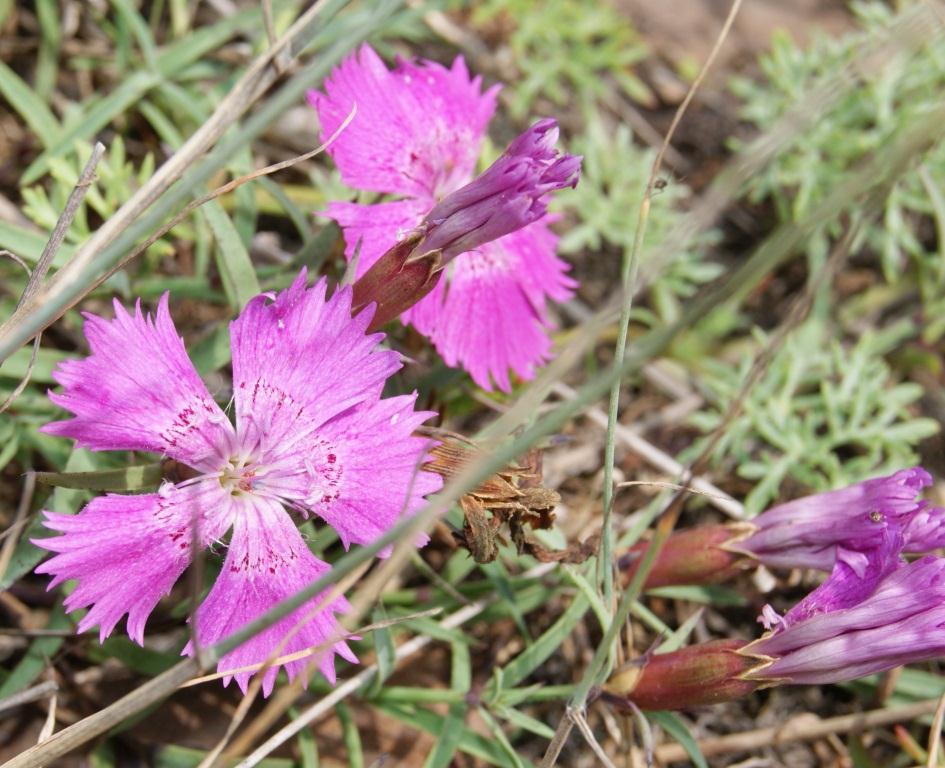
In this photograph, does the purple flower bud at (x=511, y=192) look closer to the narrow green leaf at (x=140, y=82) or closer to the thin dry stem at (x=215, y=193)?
the thin dry stem at (x=215, y=193)

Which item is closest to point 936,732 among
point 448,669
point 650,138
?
point 448,669

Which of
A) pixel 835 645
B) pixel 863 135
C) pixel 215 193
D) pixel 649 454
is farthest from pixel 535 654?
pixel 863 135

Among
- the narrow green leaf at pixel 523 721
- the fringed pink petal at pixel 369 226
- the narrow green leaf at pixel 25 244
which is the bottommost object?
the narrow green leaf at pixel 523 721

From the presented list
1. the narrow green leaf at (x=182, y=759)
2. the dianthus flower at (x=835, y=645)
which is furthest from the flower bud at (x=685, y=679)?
the narrow green leaf at (x=182, y=759)

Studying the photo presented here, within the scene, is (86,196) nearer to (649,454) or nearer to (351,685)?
(351,685)

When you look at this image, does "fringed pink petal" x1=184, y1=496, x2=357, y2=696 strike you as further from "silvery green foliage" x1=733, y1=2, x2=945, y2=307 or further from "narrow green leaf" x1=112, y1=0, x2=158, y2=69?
"silvery green foliage" x1=733, y1=2, x2=945, y2=307
